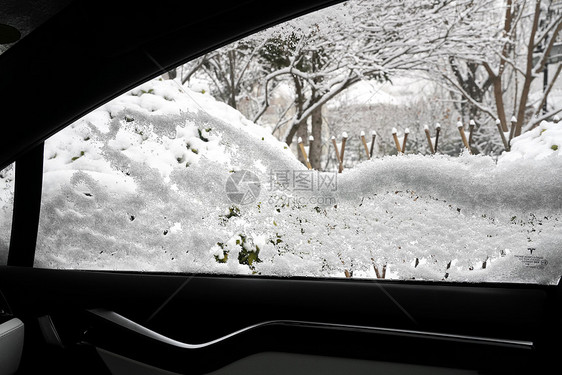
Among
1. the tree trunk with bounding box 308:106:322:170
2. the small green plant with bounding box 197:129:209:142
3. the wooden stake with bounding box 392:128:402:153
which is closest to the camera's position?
the wooden stake with bounding box 392:128:402:153

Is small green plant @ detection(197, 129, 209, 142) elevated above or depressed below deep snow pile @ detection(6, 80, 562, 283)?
Result: above

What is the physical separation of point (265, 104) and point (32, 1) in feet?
3.42

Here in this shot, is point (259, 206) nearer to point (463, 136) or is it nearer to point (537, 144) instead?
point (463, 136)

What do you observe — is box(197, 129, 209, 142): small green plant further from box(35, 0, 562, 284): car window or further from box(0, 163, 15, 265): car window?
box(0, 163, 15, 265): car window

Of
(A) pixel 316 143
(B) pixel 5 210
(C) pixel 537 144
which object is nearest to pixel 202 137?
(A) pixel 316 143

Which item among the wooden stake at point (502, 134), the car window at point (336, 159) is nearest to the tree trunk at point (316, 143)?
the car window at point (336, 159)

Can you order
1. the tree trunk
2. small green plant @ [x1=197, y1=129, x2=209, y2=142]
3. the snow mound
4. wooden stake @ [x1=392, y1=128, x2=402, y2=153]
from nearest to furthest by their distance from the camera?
1. the snow mound
2. wooden stake @ [x1=392, y1=128, x2=402, y2=153]
3. the tree trunk
4. small green plant @ [x1=197, y1=129, x2=209, y2=142]

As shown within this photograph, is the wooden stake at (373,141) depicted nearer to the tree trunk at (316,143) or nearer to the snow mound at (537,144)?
the tree trunk at (316,143)

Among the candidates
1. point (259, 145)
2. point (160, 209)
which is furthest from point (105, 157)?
point (259, 145)

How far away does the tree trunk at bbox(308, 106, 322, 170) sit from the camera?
1.96 metres

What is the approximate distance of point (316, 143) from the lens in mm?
1968

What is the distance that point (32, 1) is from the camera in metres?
1.23

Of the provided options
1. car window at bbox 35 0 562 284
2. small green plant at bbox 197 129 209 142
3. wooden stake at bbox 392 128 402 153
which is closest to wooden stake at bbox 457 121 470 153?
car window at bbox 35 0 562 284

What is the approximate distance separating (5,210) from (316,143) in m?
1.55
